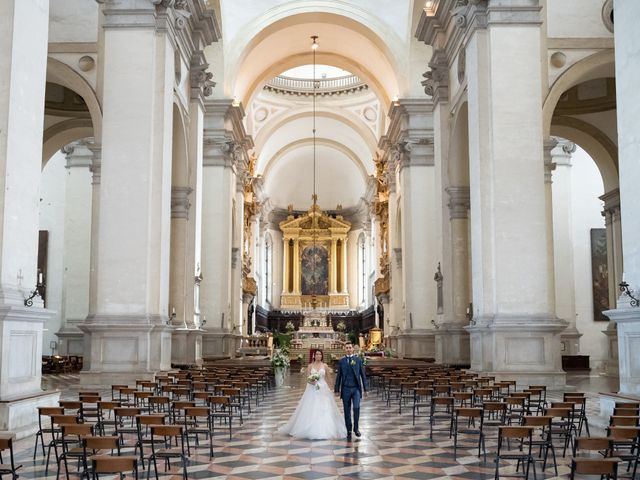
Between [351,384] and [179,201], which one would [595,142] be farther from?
[351,384]

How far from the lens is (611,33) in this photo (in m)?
17.2

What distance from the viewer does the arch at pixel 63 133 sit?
936 inches

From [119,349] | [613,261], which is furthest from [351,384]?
[613,261]

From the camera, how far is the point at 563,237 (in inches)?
1164

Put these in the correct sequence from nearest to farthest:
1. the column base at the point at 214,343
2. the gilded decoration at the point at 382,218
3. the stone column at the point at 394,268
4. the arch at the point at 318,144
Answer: the column base at the point at 214,343, the stone column at the point at 394,268, the gilded decoration at the point at 382,218, the arch at the point at 318,144

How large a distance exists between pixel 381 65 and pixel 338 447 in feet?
81.6

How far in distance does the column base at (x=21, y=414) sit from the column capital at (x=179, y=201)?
1067cm

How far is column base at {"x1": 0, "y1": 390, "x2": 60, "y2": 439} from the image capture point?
9.37 m

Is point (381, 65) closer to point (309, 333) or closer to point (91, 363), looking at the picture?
point (309, 333)

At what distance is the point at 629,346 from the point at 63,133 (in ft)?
63.2

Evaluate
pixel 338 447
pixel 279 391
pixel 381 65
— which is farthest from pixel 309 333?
pixel 338 447

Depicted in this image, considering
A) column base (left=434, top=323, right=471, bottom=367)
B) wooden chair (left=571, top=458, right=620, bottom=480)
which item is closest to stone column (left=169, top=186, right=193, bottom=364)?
column base (left=434, top=323, right=471, bottom=367)

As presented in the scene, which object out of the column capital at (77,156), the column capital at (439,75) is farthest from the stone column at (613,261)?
the column capital at (77,156)

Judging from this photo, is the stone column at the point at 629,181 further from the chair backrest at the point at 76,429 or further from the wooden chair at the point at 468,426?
the chair backrest at the point at 76,429
